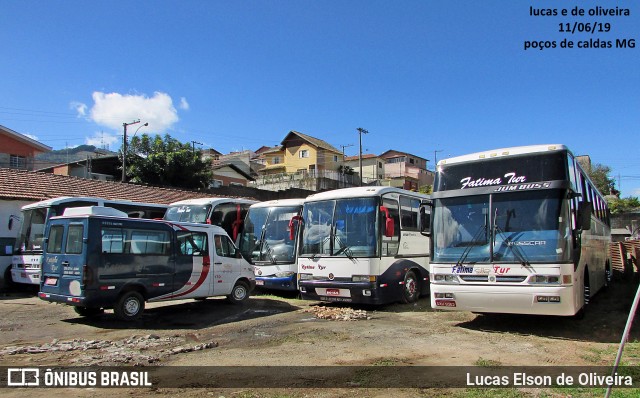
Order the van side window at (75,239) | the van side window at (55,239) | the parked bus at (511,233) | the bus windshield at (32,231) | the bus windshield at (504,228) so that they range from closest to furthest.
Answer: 1. the parked bus at (511,233)
2. the bus windshield at (504,228)
3. the van side window at (75,239)
4. the van side window at (55,239)
5. the bus windshield at (32,231)

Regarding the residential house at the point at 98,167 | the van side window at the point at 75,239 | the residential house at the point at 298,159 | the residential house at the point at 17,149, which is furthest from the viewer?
the residential house at the point at 298,159

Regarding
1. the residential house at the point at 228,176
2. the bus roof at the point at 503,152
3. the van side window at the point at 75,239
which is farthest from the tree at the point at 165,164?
the bus roof at the point at 503,152

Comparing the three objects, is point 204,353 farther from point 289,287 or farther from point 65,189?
point 65,189

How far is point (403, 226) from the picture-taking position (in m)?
12.0

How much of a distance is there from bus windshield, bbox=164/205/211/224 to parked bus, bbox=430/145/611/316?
9094mm

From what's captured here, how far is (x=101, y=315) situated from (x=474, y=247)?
8.22 meters

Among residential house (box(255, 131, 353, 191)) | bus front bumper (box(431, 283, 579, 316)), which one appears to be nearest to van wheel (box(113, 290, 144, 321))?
bus front bumper (box(431, 283, 579, 316))

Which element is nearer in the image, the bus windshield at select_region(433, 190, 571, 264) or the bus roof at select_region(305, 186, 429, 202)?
the bus windshield at select_region(433, 190, 571, 264)

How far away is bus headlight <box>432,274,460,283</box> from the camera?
27.3 ft

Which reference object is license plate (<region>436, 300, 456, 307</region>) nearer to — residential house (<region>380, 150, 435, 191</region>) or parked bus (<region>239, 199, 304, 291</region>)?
parked bus (<region>239, 199, 304, 291</region>)

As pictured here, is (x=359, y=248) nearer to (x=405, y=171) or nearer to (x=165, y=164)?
(x=165, y=164)

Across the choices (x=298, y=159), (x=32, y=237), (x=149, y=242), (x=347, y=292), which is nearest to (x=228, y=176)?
(x=298, y=159)

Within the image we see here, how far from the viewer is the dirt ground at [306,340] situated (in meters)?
6.36

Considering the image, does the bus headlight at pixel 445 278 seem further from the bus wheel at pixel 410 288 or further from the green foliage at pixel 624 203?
the green foliage at pixel 624 203
